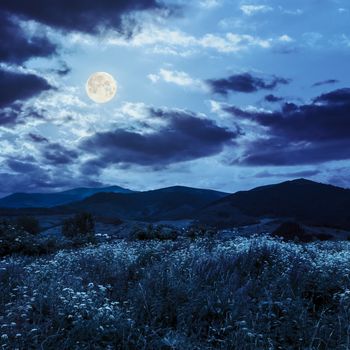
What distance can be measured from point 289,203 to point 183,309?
102 metres

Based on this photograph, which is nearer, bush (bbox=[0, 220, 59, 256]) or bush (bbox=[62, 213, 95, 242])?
bush (bbox=[0, 220, 59, 256])

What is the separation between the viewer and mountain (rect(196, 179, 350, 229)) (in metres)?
87.0

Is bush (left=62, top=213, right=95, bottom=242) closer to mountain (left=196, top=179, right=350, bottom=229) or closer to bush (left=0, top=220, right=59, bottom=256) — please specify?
bush (left=0, top=220, right=59, bottom=256)

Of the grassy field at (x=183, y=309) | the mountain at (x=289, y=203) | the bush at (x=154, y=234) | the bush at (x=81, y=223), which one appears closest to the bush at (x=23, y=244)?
the bush at (x=154, y=234)

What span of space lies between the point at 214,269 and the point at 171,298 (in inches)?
80.8

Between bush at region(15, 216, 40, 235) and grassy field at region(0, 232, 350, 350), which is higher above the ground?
bush at region(15, 216, 40, 235)

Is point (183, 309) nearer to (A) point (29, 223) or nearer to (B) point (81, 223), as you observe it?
(B) point (81, 223)

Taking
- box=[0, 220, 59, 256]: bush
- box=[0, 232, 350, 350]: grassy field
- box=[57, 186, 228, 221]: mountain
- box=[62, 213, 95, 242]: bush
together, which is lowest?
box=[0, 232, 350, 350]: grassy field

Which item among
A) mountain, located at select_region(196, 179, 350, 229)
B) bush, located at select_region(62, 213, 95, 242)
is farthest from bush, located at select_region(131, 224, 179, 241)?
mountain, located at select_region(196, 179, 350, 229)

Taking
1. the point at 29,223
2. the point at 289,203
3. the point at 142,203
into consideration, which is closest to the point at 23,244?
the point at 29,223

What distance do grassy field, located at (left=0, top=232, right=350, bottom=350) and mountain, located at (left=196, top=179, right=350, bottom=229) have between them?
232 ft

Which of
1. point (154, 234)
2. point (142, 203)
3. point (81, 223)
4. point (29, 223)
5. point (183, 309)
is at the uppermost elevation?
point (142, 203)

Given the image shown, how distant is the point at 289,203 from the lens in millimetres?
104562

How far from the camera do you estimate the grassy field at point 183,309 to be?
5398 millimetres
